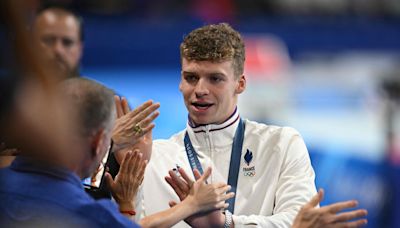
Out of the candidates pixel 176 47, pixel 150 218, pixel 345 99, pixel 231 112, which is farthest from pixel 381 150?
pixel 150 218

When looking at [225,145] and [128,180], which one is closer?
[128,180]

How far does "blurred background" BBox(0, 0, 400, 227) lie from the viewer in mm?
10375

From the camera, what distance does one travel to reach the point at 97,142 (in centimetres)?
276

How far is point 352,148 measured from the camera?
436 inches

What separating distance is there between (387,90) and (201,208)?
743 cm

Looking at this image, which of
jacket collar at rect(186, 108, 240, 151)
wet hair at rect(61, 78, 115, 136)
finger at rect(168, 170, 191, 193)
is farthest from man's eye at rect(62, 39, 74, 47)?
wet hair at rect(61, 78, 115, 136)

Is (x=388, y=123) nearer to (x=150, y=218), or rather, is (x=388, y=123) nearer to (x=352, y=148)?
(x=352, y=148)

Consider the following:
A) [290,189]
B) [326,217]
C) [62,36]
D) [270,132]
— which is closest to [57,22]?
[62,36]

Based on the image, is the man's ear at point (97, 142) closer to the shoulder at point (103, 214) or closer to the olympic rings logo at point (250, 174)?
the shoulder at point (103, 214)

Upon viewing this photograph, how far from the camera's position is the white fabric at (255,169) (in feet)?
12.5

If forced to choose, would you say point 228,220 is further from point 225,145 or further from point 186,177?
point 225,145

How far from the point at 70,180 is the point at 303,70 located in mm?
11100

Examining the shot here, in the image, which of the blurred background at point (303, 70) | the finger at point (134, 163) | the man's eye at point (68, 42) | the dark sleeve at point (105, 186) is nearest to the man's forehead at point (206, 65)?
the dark sleeve at point (105, 186)

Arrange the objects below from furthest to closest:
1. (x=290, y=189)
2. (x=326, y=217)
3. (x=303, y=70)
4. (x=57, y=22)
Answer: (x=303, y=70), (x=57, y=22), (x=290, y=189), (x=326, y=217)
